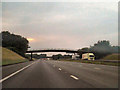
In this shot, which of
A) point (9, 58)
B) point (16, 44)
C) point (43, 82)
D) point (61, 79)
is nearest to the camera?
point (43, 82)

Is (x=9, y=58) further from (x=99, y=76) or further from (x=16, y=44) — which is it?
(x=16, y=44)

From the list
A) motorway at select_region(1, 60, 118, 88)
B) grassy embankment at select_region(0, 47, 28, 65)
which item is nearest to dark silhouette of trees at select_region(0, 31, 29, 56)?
grassy embankment at select_region(0, 47, 28, 65)

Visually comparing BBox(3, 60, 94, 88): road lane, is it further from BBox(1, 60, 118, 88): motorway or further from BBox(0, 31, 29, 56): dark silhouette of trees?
BBox(0, 31, 29, 56): dark silhouette of trees

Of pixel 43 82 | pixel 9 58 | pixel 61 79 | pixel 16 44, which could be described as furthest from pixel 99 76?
pixel 16 44

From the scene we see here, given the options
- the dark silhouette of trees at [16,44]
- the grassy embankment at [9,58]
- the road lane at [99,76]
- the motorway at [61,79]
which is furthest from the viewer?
the dark silhouette of trees at [16,44]

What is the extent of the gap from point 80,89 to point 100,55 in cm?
9883

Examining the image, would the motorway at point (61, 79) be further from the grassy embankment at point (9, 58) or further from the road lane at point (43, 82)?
the grassy embankment at point (9, 58)

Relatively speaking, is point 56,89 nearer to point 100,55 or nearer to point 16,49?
point 100,55

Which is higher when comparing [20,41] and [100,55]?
[20,41]

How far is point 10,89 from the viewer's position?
887 cm

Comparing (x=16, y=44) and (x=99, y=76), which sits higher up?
(x=16, y=44)

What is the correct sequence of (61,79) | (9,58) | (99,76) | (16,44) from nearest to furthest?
1. (61,79)
2. (99,76)
3. (9,58)
4. (16,44)

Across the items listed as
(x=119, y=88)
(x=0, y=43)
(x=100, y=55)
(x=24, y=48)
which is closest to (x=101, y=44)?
(x=100, y=55)

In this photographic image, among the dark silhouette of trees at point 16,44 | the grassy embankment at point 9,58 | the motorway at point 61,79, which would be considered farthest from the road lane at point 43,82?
the dark silhouette of trees at point 16,44
